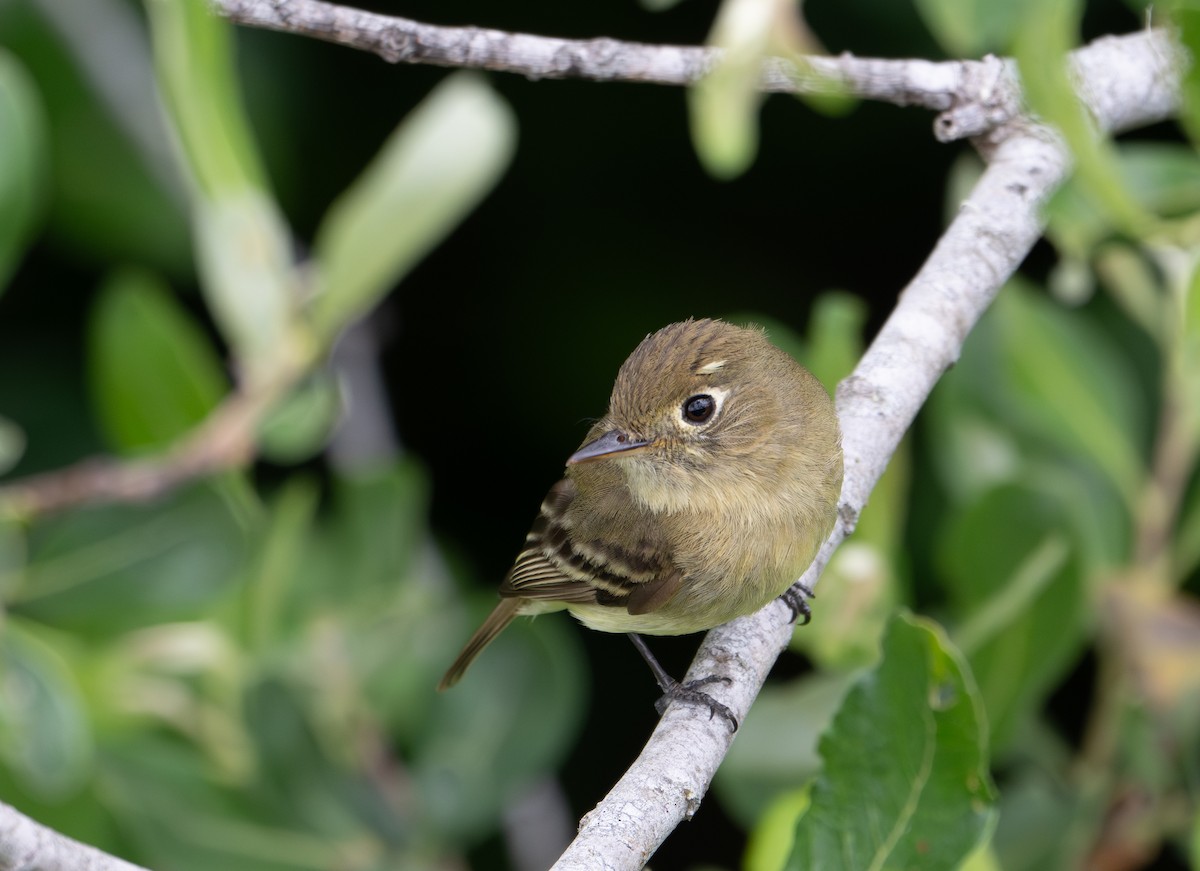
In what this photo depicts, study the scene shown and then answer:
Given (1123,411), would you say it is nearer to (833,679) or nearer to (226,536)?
(833,679)

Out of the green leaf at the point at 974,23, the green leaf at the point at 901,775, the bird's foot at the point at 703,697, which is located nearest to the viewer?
the green leaf at the point at 901,775

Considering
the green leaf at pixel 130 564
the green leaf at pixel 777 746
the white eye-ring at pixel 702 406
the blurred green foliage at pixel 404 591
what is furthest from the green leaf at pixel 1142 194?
the green leaf at pixel 130 564

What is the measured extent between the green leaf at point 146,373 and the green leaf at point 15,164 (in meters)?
0.39

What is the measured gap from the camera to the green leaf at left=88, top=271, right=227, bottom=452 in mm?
3170

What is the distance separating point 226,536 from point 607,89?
6.33 feet

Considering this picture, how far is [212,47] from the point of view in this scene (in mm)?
2324

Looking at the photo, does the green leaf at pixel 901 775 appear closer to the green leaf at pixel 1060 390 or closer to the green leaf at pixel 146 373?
the green leaf at pixel 1060 390

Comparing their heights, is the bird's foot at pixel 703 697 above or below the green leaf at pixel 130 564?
below

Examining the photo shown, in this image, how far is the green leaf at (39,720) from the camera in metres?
2.60

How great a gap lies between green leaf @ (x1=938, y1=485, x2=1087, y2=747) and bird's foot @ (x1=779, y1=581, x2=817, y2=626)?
0.29 metres

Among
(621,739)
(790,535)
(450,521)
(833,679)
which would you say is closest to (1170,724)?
(833,679)

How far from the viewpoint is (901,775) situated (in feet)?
6.25

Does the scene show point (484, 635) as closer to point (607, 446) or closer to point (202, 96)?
point (607, 446)

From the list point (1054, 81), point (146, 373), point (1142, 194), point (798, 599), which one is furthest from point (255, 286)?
point (1054, 81)
